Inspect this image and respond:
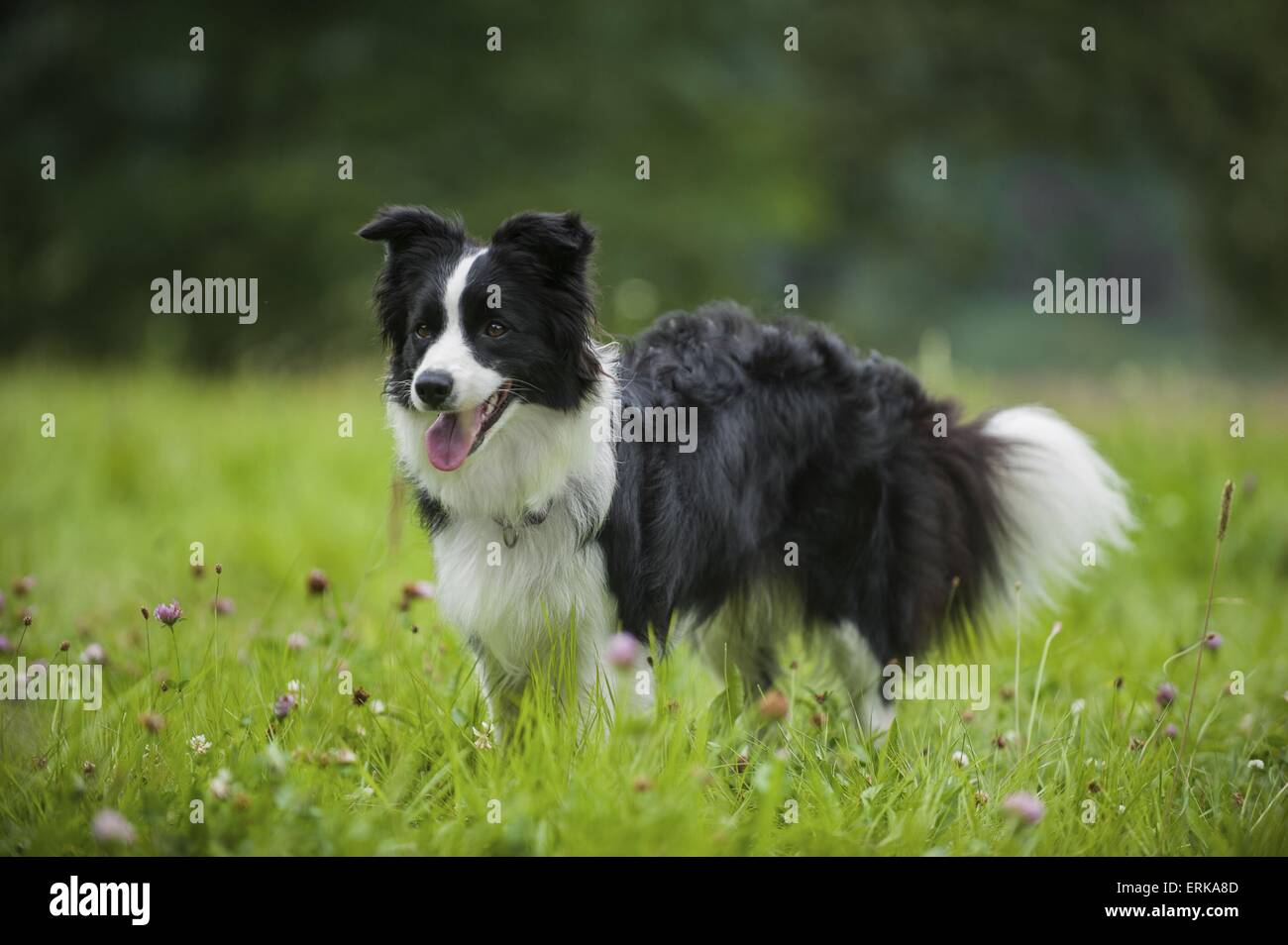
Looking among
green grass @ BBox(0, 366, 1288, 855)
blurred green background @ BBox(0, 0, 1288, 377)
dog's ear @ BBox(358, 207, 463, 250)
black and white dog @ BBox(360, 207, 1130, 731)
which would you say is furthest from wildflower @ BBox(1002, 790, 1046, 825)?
blurred green background @ BBox(0, 0, 1288, 377)

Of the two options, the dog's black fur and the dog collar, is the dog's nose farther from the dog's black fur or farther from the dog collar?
the dog's black fur

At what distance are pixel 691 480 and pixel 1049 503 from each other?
1.61m

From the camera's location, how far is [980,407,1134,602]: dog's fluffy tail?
4.41m

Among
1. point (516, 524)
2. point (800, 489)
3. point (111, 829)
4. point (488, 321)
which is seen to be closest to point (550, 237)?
point (488, 321)

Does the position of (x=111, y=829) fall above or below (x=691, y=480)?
below

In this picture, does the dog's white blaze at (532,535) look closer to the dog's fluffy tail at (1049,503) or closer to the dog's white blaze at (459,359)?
the dog's white blaze at (459,359)

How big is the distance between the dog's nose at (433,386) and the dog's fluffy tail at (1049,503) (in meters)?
2.29

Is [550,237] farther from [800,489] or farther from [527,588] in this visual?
[800,489]

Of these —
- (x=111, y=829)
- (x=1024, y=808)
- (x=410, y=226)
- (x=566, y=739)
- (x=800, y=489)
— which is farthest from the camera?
(x=800, y=489)

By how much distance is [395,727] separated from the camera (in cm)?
341

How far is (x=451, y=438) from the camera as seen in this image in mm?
3344

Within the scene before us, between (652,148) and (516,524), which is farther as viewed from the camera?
(652,148)

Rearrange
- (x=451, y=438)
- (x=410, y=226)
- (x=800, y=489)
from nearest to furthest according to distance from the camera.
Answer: (x=451, y=438)
(x=410, y=226)
(x=800, y=489)
